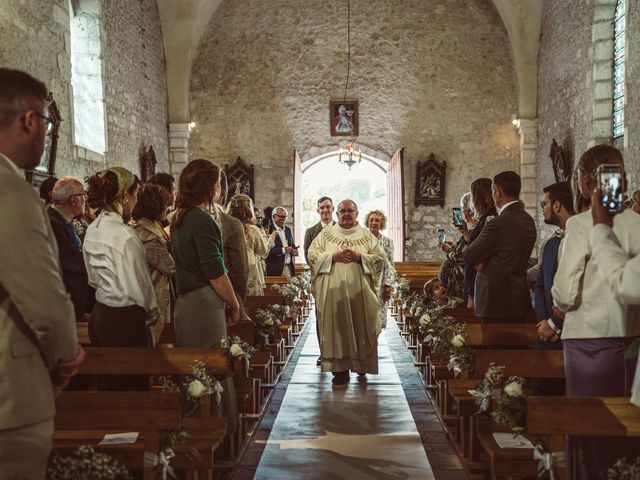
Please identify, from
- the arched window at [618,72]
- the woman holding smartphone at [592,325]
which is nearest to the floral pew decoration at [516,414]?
the woman holding smartphone at [592,325]

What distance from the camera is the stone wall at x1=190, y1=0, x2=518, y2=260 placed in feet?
52.4

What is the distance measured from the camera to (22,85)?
6.75 feet

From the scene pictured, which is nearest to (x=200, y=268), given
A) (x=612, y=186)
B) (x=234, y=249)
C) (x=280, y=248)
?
(x=234, y=249)

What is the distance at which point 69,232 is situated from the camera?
187 inches

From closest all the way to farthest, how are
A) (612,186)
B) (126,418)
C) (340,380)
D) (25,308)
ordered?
1. (25,308)
2. (612,186)
3. (126,418)
4. (340,380)

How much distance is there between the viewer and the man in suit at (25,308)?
6.33ft

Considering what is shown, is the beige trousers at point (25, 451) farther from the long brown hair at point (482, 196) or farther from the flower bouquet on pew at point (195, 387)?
the long brown hair at point (482, 196)

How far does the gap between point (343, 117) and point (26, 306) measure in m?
14.6

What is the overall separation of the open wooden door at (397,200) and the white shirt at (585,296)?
12.5 meters

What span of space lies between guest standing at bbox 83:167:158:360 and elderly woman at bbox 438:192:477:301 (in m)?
2.83

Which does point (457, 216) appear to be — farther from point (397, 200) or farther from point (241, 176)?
point (241, 176)

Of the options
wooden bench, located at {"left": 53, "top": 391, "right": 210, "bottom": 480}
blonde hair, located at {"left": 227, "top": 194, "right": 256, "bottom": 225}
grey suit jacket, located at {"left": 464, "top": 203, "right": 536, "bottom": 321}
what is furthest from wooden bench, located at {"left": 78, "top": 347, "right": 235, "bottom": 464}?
blonde hair, located at {"left": 227, "top": 194, "right": 256, "bottom": 225}

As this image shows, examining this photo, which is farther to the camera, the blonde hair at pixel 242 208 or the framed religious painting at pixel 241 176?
the framed religious painting at pixel 241 176

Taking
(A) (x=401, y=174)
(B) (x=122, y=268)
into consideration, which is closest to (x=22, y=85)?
(B) (x=122, y=268)
